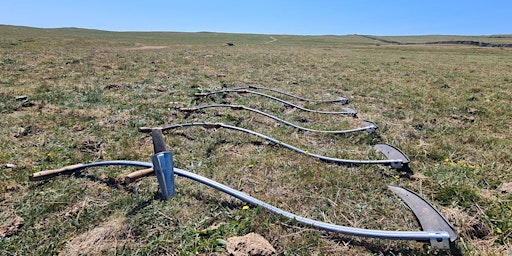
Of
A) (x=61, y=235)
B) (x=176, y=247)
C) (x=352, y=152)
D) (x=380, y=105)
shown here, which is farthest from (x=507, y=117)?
(x=61, y=235)

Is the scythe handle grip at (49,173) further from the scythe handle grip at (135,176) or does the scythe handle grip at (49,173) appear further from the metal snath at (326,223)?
the scythe handle grip at (135,176)

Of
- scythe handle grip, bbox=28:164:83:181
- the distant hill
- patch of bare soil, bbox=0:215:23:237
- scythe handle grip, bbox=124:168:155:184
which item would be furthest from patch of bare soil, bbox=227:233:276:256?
the distant hill

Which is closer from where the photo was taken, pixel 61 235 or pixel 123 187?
pixel 61 235

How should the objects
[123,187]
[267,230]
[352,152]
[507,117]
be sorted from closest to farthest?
[267,230]
[123,187]
[352,152]
[507,117]

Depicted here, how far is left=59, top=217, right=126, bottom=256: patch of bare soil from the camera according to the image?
247cm

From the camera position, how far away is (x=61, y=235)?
2648mm

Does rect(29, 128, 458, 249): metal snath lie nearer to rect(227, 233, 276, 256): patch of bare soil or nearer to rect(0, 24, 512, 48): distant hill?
rect(227, 233, 276, 256): patch of bare soil

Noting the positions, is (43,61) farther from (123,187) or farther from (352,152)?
(352,152)

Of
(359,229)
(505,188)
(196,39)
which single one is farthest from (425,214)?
(196,39)

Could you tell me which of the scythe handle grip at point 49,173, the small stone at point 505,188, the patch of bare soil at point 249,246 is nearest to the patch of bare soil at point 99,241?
the patch of bare soil at point 249,246

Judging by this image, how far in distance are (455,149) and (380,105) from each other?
11.0ft

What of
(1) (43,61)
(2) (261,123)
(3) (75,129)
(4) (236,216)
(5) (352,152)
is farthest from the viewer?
(1) (43,61)

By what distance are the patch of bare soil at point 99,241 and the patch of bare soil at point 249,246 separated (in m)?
0.95

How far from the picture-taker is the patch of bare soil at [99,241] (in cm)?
247
